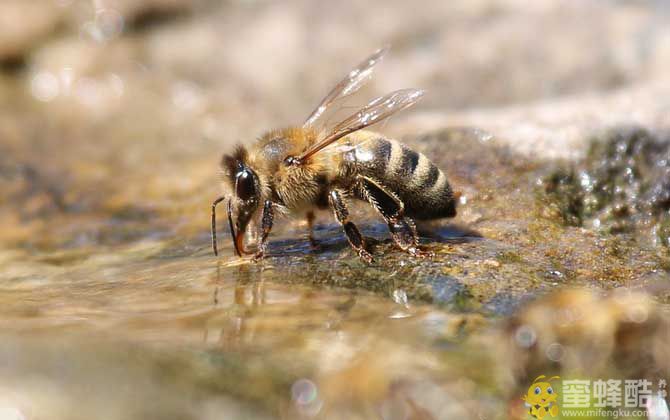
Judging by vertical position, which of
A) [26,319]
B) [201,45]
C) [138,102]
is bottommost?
[26,319]

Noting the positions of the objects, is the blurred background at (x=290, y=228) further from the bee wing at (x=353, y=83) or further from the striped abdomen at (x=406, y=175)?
the bee wing at (x=353, y=83)

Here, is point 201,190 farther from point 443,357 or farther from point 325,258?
point 443,357

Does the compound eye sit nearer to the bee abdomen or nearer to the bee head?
the bee head

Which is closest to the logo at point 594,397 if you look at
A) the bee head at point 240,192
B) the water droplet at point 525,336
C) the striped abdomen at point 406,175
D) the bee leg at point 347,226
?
the water droplet at point 525,336

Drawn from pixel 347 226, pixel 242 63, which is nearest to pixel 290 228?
pixel 347 226

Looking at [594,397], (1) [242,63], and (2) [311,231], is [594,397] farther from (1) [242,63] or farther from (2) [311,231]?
(1) [242,63]

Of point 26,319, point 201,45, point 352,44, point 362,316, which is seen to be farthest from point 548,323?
point 201,45
